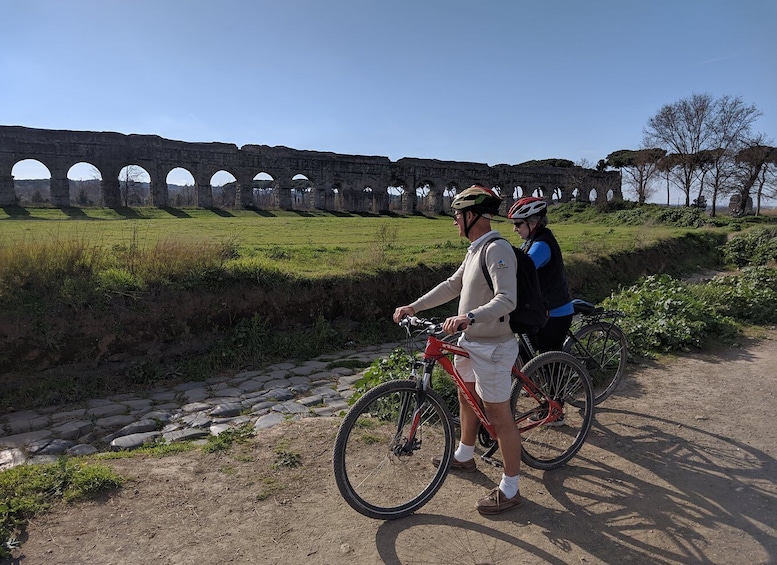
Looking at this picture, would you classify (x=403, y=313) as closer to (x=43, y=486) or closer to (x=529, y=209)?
(x=529, y=209)

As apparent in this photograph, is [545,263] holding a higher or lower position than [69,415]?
higher

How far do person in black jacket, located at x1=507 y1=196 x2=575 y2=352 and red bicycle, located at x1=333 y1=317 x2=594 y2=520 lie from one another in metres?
0.44

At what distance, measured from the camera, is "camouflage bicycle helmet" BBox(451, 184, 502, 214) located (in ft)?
9.84

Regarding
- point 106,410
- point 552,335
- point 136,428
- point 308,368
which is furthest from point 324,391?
point 552,335

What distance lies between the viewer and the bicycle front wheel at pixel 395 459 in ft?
9.66

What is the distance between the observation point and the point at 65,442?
4.59 m

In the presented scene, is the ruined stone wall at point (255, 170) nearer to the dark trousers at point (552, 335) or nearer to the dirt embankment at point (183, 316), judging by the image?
the dirt embankment at point (183, 316)

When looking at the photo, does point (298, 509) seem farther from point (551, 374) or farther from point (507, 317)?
point (551, 374)

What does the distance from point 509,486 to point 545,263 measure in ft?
5.65

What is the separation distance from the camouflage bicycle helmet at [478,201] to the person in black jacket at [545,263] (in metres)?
0.70

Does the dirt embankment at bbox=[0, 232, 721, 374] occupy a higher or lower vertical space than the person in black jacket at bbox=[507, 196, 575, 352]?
lower

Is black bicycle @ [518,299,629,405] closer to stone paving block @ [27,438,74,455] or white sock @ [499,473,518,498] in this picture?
white sock @ [499,473,518,498]

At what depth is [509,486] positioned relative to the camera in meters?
3.08

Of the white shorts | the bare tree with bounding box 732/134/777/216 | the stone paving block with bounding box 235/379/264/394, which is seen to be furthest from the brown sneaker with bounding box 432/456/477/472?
the bare tree with bounding box 732/134/777/216
